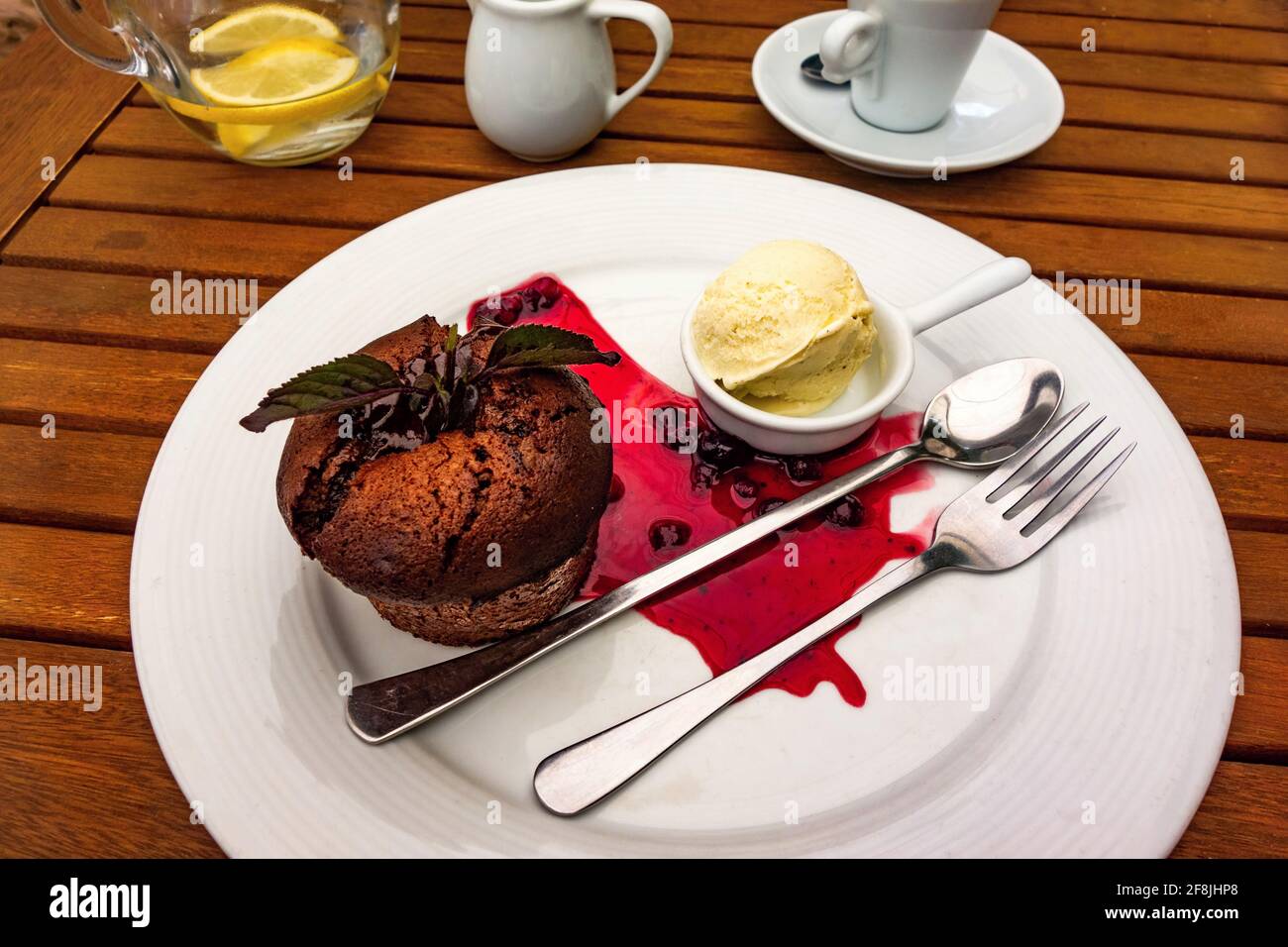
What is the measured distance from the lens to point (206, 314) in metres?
1.71

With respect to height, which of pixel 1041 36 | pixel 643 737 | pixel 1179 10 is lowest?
pixel 643 737

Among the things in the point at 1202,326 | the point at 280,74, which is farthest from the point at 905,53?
the point at 280,74

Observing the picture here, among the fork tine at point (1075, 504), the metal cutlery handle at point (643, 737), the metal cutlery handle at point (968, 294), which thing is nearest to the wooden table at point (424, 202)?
the fork tine at point (1075, 504)

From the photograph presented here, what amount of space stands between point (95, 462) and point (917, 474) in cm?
146

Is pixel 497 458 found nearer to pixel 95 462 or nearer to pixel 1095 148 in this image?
pixel 95 462

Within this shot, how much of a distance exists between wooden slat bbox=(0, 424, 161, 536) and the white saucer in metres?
1.56

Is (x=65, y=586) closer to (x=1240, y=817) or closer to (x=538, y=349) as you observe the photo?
(x=538, y=349)

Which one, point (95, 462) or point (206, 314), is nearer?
point (95, 462)

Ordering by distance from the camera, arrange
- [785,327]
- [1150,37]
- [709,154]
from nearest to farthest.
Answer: [785,327] < [709,154] < [1150,37]

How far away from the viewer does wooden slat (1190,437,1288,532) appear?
1456 millimetres

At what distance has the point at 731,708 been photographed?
1229mm

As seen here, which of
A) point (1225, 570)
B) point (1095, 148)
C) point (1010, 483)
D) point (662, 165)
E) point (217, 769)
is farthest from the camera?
point (1095, 148)

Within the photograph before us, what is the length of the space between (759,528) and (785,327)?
0.36 metres

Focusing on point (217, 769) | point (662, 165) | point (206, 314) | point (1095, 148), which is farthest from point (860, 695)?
point (1095, 148)
